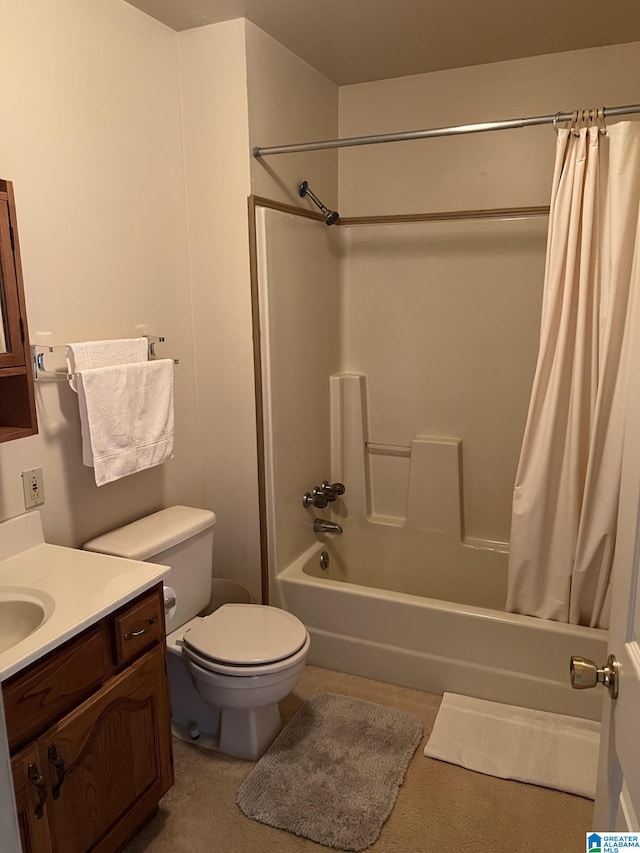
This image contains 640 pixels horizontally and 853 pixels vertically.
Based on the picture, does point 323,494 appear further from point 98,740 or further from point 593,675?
point 593,675

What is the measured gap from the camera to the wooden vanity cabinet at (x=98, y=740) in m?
1.41

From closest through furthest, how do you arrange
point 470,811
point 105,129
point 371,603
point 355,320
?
point 470,811 < point 105,129 < point 371,603 < point 355,320

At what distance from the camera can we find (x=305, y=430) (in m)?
2.92

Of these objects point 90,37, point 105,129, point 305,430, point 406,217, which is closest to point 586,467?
point 305,430

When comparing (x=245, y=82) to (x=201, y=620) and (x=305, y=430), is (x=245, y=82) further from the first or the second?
(x=201, y=620)

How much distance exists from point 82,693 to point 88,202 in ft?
4.84

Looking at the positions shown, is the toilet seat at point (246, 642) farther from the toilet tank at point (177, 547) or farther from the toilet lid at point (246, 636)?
the toilet tank at point (177, 547)

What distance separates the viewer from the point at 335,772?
6.90 ft

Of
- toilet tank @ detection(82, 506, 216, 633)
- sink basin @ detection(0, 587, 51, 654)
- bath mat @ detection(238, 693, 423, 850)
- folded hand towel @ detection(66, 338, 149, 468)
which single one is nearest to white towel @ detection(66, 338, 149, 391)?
folded hand towel @ detection(66, 338, 149, 468)

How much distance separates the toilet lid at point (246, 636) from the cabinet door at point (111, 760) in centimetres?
24

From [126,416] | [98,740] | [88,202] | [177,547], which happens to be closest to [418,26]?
[88,202]

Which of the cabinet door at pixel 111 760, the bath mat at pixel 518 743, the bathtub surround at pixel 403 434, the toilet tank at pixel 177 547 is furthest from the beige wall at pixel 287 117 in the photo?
the bath mat at pixel 518 743

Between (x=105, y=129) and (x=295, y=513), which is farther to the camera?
(x=295, y=513)

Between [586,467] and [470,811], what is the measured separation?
121cm
